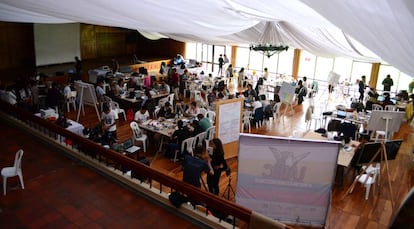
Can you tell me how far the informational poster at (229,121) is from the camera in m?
8.09

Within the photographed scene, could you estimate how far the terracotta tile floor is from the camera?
4.43 m

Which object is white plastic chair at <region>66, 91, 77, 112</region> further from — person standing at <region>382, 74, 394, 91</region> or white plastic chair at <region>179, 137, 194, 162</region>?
person standing at <region>382, 74, 394, 91</region>

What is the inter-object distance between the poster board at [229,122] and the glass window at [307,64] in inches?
409

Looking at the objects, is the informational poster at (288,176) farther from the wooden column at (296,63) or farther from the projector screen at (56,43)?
the projector screen at (56,43)

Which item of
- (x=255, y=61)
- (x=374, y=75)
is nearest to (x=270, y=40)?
(x=374, y=75)

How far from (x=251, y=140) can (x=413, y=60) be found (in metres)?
3.07

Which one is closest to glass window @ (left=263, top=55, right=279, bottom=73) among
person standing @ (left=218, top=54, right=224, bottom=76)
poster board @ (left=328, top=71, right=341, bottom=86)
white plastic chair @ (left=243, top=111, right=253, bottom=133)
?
person standing @ (left=218, top=54, right=224, bottom=76)

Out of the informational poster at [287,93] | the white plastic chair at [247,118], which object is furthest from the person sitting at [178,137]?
the informational poster at [287,93]

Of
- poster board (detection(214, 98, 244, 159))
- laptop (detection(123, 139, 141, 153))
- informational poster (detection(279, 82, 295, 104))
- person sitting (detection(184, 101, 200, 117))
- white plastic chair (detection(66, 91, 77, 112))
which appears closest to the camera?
laptop (detection(123, 139, 141, 153))

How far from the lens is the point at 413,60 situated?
7.55 ft

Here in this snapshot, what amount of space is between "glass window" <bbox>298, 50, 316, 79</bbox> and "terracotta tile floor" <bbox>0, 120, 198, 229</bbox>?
47.5 feet

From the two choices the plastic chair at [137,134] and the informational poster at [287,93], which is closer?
the plastic chair at [137,134]

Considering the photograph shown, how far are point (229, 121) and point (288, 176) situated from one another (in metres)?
3.27

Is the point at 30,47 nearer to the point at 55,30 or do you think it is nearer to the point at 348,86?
the point at 55,30
